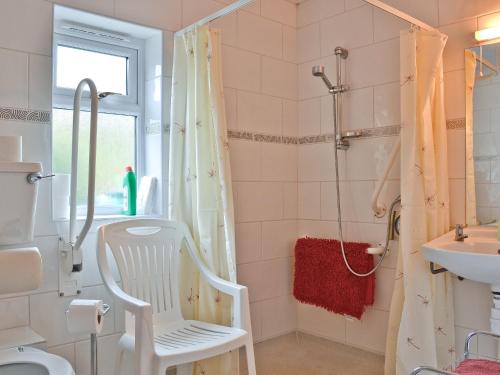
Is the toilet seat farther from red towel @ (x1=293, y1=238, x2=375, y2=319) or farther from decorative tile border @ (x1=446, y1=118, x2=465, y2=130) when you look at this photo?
decorative tile border @ (x1=446, y1=118, x2=465, y2=130)

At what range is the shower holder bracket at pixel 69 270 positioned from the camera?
1.96 m

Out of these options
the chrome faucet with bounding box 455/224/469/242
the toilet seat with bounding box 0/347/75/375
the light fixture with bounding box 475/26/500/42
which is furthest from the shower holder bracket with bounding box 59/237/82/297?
the light fixture with bounding box 475/26/500/42

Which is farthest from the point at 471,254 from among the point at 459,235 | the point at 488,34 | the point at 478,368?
the point at 488,34

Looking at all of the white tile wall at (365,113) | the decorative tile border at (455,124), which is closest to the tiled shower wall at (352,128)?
the white tile wall at (365,113)

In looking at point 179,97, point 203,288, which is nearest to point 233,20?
point 179,97

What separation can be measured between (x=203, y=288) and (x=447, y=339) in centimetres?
119

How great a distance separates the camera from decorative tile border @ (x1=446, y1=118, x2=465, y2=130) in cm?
230

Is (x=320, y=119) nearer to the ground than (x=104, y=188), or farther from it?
farther from it

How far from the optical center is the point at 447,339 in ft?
7.15

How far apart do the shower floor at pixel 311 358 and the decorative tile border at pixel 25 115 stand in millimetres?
1634

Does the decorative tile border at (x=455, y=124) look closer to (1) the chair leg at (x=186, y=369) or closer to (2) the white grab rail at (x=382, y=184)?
(2) the white grab rail at (x=382, y=184)

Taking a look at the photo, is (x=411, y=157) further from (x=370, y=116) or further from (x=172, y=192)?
(x=172, y=192)

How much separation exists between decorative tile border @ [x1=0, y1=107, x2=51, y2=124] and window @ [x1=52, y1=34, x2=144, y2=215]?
0.43 feet

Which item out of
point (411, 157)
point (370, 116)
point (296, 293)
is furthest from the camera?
point (296, 293)
